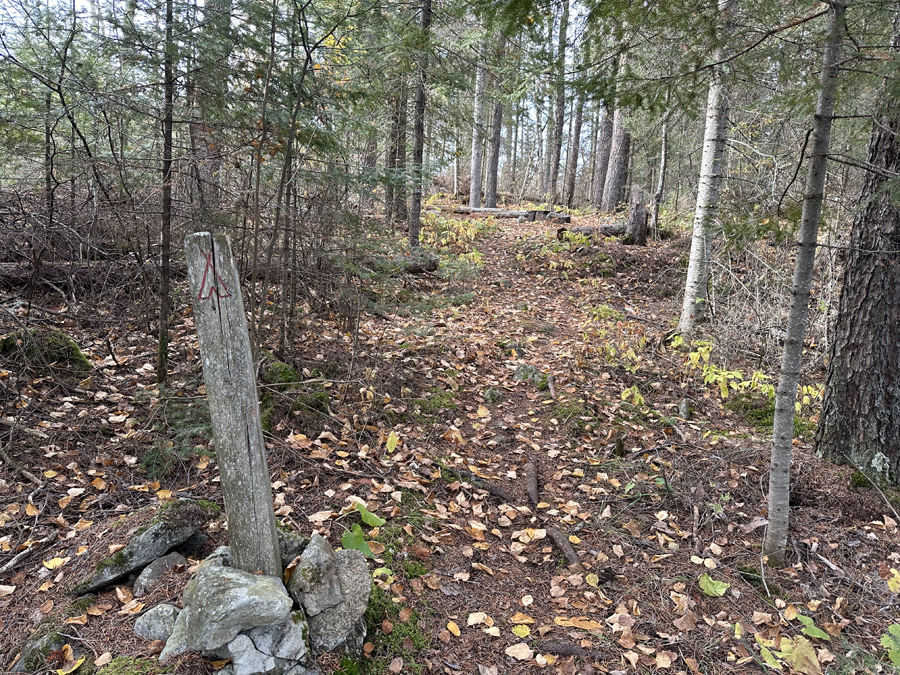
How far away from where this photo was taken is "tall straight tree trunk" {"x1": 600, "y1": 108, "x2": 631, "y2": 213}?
14.5m

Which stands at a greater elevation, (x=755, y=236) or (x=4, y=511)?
(x=755, y=236)

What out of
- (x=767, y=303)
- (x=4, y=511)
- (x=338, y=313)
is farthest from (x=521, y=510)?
(x=767, y=303)

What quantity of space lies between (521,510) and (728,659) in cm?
170

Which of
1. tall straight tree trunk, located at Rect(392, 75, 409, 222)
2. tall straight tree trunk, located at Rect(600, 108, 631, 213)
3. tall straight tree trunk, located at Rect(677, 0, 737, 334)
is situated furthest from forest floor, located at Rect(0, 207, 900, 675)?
tall straight tree trunk, located at Rect(600, 108, 631, 213)

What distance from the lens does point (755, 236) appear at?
A: 11.5ft

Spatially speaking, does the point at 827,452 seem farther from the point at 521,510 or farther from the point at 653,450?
the point at 521,510

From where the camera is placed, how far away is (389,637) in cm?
287

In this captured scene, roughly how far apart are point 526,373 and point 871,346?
3.47 m

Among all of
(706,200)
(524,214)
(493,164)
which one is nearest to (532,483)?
(706,200)

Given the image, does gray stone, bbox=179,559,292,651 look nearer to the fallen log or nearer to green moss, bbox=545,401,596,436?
green moss, bbox=545,401,596,436

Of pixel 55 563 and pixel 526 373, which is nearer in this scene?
pixel 55 563

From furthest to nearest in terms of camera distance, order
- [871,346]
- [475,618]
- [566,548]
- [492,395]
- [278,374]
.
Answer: [492,395] < [278,374] < [871,346] < [566,548] < [475,618]

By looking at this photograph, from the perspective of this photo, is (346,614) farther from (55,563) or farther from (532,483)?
(532,483)

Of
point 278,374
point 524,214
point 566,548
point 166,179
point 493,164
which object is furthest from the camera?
point 493,164
